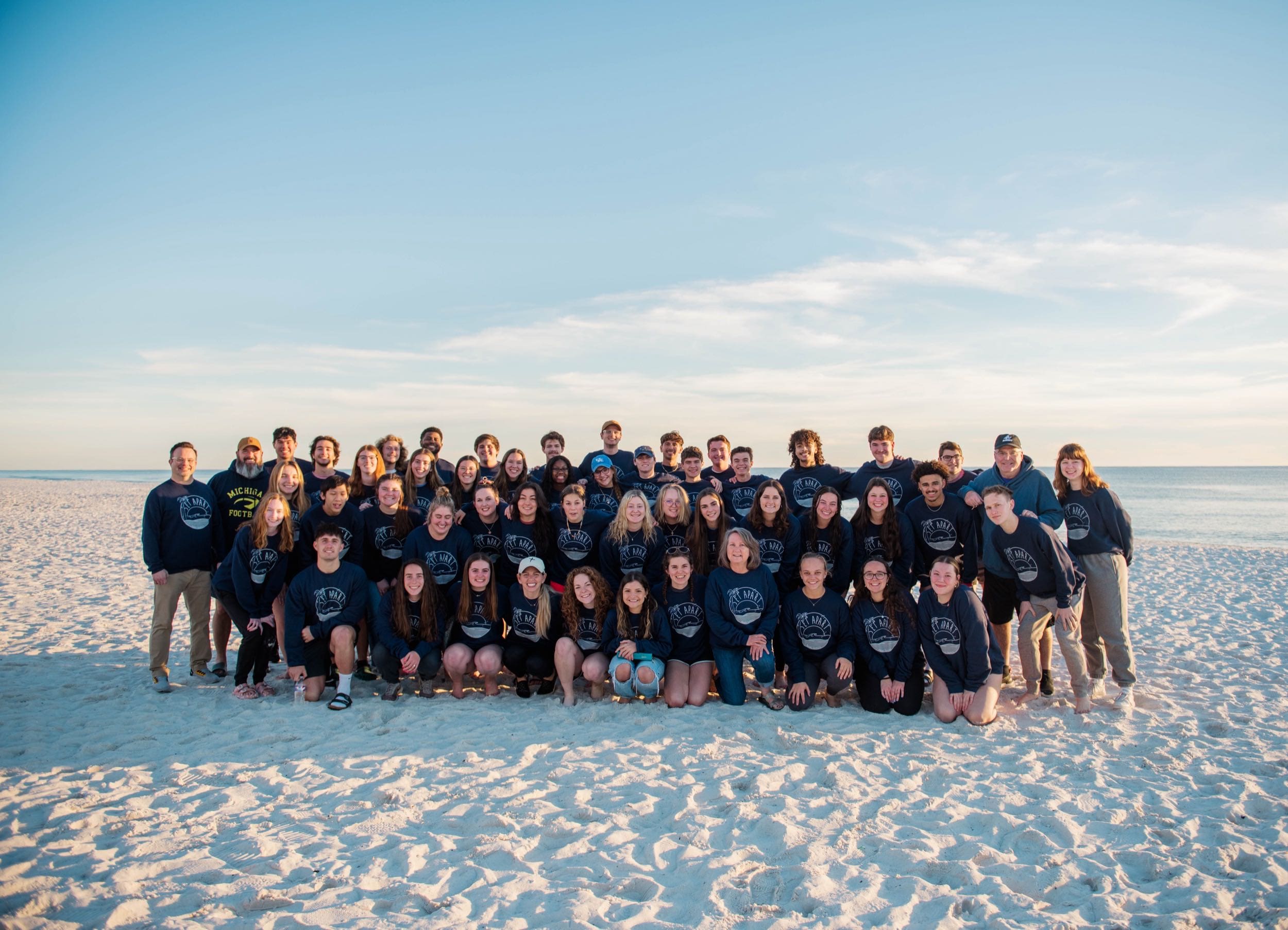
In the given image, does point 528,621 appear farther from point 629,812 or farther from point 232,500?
point 232,500

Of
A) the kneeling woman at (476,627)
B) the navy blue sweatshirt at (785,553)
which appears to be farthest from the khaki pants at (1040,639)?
the kneeling woman at (476,627)

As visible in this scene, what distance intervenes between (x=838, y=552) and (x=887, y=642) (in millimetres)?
878

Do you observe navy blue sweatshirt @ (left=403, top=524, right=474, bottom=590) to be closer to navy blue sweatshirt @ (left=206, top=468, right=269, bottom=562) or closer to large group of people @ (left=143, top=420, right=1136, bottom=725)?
large group of people @ (left=143, top=420, right=1136, bottom=725)

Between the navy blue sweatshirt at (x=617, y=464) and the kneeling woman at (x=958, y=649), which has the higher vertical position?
the navy blue sweatshirt at (x=617, y=464)

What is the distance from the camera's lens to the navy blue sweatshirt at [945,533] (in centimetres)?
575

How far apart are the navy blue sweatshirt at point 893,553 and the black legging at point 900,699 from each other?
0.79m

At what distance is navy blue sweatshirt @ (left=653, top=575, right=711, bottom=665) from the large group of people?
0.02m

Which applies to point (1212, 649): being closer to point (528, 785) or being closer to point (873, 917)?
point (873, 917)

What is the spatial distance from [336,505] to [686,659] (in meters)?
3.10

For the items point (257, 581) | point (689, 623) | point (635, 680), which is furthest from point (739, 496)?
point (257, 581)

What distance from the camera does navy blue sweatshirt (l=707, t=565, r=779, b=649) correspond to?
5391 mm

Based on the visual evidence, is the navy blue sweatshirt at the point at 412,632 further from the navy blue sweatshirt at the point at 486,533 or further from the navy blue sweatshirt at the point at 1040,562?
the navy blue sweatshirt at the point at 1040,562

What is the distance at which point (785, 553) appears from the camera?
231 inches

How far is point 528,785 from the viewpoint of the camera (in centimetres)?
395
